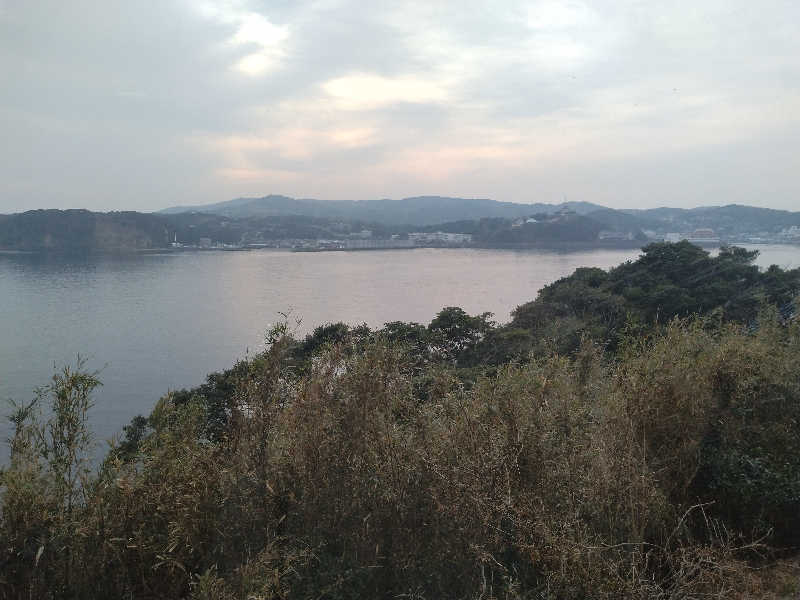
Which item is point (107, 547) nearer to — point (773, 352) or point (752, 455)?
point (752, 455)

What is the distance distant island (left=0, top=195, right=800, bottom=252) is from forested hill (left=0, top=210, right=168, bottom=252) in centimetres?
12

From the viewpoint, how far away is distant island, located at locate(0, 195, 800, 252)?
223 ft

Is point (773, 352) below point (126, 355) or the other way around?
the other way around

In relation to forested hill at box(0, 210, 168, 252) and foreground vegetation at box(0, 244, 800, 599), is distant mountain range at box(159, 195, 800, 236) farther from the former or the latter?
foreground vegetation at box(0, 244, 800, 599)

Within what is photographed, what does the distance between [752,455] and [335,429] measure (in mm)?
2615

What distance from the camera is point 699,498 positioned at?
3398 millimetres

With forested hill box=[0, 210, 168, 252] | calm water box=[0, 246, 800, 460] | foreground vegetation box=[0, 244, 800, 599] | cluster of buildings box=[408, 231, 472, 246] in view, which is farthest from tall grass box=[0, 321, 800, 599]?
cluster of buildings box=[408, 231, 472, 246]

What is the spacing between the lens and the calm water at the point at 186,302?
23.5 m

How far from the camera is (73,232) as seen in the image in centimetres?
6819

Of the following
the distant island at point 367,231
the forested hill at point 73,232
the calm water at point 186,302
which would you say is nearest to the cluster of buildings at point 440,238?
the distant island at point 367,231

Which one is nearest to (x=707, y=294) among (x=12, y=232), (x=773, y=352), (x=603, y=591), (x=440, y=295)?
(x=773, y=352)

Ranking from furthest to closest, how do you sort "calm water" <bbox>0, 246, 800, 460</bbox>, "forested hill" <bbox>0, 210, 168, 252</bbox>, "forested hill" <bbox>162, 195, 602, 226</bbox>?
"forested hill" <bbox>162, 195, 602, 226</bbox>, "forested hill" <bbox>0, 210, 168, 252</bbox>, "calm water" <bbox>0, 246, 800, 460</bbox>

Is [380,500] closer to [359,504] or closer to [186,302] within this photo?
[359,504]

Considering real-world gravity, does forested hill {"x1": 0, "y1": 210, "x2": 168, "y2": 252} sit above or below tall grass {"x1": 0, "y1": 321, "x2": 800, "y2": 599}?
above
